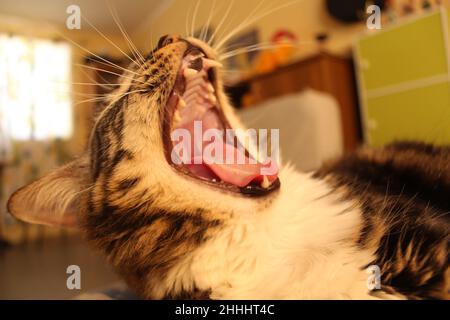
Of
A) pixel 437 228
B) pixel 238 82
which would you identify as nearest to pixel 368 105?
pixel 238 82

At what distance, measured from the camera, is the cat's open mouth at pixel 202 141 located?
0.61 metres

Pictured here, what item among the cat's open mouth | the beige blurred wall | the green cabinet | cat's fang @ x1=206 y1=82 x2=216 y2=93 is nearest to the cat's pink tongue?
the cat's open mouth

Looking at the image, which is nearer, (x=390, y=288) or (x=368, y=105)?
(x=390, y=288)

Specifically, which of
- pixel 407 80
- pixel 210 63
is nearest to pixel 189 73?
pixel 210 63

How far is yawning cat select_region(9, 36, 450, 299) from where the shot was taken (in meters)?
0.54

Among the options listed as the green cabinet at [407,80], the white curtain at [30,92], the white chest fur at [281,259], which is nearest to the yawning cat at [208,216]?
the white chest fur at [281,259]

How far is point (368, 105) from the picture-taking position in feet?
4.81

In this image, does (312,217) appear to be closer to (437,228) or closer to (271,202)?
(271,202)

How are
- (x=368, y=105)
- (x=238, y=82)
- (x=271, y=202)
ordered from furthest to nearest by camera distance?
(x=368, y=105) → (x=238, y=82) → (x=271, y=202)

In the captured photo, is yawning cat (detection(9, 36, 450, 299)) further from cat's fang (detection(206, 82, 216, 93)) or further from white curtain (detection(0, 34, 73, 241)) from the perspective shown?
white curtain (detection(0, 34, 73, 241))

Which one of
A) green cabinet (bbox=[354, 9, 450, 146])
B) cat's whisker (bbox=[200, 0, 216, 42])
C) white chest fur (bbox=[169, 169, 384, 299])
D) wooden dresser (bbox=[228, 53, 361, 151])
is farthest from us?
wooden dresser (bbox=[228, 53, 361, 151])

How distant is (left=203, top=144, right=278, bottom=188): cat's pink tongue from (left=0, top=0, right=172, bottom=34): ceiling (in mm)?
301

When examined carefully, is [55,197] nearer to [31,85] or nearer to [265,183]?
[31,85]
